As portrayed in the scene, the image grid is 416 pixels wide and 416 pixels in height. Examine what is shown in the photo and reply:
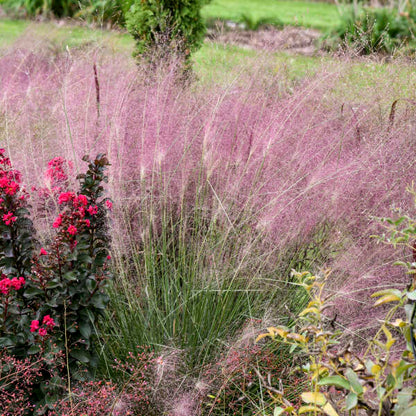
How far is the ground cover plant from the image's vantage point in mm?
2191

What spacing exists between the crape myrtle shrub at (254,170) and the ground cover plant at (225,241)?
0.01m

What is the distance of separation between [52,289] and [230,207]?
88cm

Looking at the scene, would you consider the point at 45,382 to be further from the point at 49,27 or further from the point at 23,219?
the point at 49,27

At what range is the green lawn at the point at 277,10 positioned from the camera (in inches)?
482

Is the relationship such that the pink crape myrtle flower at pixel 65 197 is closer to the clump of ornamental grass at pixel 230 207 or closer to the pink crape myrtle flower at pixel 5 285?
the pink crape myrtle flower at pixel 5 285

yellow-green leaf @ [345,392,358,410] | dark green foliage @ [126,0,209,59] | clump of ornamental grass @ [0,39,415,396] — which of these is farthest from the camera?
dark green foliage @ [126,0,209,59]

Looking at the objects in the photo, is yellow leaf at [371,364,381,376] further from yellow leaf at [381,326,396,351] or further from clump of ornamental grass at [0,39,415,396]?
clump of ornamental grass at [0,39,415,396]

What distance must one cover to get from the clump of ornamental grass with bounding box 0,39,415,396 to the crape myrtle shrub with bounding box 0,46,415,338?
0.01m

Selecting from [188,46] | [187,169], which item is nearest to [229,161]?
[187,169]

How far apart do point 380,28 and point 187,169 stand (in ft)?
27.1

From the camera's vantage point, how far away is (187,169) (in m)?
2.73

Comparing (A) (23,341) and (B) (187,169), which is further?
(B) (187,169)

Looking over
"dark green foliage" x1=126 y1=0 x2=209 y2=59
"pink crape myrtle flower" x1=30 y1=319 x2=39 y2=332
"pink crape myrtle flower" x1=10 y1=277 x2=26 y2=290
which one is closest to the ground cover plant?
"pink crape myrtle flower" x1=30 y1=319 x2=39 y2=332

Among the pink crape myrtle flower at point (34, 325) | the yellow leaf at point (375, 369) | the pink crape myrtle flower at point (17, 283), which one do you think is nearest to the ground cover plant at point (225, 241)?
the pink crape myrtle flower at point (34, 325)
